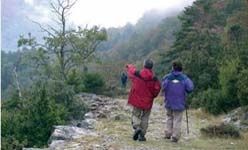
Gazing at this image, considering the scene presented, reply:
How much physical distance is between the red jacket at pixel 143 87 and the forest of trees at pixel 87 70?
19.8ft

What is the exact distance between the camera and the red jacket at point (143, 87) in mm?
13242

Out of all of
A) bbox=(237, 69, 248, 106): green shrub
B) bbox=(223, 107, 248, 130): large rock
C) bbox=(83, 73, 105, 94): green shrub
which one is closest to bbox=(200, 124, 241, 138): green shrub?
bbox=(223, 107, 248, 130): large rock

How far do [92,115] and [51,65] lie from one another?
20.7 m

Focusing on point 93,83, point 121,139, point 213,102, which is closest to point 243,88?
point 213,102

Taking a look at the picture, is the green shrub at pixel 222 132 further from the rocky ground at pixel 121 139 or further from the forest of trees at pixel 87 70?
the forest of trees at pixel 87 70

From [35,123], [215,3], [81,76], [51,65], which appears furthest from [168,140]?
[215,3]

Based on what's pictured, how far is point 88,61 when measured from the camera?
42875 millimetres

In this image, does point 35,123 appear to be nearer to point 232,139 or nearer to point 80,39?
point 232,139

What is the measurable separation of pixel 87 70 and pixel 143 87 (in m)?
28.2

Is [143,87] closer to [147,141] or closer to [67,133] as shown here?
[147,141]

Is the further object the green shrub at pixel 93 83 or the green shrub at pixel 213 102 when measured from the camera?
the green shrub at pixel 93 83

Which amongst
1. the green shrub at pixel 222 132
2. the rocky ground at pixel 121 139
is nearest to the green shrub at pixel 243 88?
the rocky ground at pixel 121 139

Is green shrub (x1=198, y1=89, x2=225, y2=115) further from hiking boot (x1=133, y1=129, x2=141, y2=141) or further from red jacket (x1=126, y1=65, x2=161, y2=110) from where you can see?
red jacket (x1=126, y1=65, x2=161, y2=110)

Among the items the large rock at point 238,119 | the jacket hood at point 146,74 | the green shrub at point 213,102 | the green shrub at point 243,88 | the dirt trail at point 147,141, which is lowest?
the dirt trail at point 147,141
